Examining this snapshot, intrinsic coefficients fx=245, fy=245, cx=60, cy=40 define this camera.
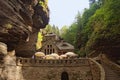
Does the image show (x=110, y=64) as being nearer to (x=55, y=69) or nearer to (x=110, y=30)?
(x=110, y=30)

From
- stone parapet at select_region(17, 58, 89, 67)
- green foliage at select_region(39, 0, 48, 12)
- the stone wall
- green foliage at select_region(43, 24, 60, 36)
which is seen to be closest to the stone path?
the stone wall

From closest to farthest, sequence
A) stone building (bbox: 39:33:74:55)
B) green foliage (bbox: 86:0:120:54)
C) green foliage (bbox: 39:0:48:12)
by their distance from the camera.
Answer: green foliage (bbox: 86:0:120:54)
green foliage (bbox: 39:0:48:12)
stone building (bbox: 39:33:74:55)

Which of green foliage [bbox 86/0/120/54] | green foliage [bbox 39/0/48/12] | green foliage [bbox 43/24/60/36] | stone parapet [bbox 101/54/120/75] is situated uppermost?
green foliage [bbox 43/24/60/36]

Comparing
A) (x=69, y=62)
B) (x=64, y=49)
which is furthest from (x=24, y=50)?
(x=64, y=49)

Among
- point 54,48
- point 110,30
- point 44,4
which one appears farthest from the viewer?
point 54,48

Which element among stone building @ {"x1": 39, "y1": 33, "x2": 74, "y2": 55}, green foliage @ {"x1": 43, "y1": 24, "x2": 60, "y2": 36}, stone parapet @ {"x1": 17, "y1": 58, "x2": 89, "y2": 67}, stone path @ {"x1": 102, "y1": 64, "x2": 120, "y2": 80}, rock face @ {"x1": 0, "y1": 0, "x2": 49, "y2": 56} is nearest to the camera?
stone path @ {"x1": 102, "y1": 64, "x2": 120, "y2": 80}

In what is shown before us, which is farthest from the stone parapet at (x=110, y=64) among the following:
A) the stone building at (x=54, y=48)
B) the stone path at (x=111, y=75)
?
the stone building at (x=54, y=48)

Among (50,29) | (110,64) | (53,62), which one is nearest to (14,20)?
(53,62)

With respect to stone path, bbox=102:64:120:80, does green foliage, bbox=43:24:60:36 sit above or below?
above

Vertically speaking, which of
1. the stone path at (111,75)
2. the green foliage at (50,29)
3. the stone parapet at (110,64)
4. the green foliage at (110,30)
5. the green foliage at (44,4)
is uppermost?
the green foliage at (50,29)

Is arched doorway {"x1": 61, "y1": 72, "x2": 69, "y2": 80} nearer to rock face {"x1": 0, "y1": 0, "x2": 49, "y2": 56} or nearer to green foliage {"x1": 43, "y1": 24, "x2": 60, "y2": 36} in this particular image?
rock face {"x1": 0, "y1": 0, "x2": 49, "y2": 56}

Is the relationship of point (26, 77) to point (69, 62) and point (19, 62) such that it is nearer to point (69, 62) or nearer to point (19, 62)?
point (19, 62)

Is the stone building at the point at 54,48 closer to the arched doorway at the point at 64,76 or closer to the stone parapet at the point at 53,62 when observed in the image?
the arched doorway at the point at 64,76

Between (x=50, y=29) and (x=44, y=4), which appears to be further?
(x=50, y=29)
